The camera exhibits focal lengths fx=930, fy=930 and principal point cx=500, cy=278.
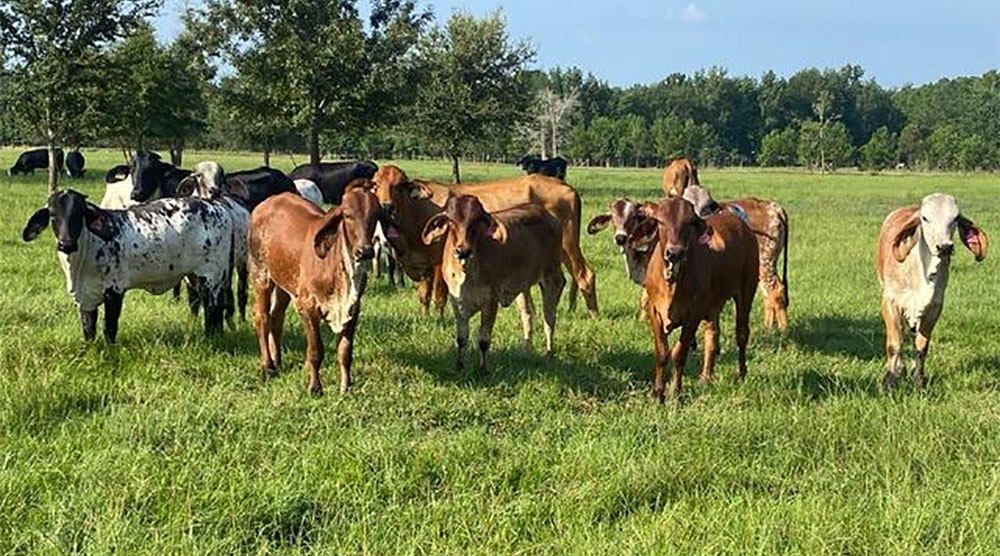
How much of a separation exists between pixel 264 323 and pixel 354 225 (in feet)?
4.87

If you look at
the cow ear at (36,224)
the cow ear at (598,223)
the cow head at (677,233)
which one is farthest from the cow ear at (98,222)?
the cow head at (677,233)

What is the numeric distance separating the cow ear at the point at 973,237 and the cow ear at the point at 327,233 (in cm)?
491

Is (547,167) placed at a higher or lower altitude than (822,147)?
lower

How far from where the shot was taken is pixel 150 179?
11773 millimetres

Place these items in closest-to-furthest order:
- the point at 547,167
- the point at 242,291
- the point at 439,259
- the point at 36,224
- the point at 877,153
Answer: the point at 36,224, the point at 242,291, the point at 439,259, the point at 547,167, the point at 877,153

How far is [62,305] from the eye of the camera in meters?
9.56

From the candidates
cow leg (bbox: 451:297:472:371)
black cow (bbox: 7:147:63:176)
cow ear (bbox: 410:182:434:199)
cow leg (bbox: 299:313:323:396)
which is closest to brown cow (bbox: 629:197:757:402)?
cow leg (bbox: 451:297:472:371)

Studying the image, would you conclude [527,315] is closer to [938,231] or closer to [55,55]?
[938,231]

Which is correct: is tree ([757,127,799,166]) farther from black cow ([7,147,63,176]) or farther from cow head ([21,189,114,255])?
cow head ([21,189,114,255])

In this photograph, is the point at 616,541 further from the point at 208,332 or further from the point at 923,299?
the point at 208,332

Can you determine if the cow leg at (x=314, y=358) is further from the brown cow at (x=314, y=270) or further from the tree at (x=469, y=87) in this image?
the tree at (x=469, y=87)

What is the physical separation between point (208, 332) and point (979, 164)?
285 feet

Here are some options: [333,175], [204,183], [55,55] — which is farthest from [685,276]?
[55,55]

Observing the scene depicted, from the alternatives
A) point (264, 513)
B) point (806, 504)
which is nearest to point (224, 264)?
point (264, 513)
